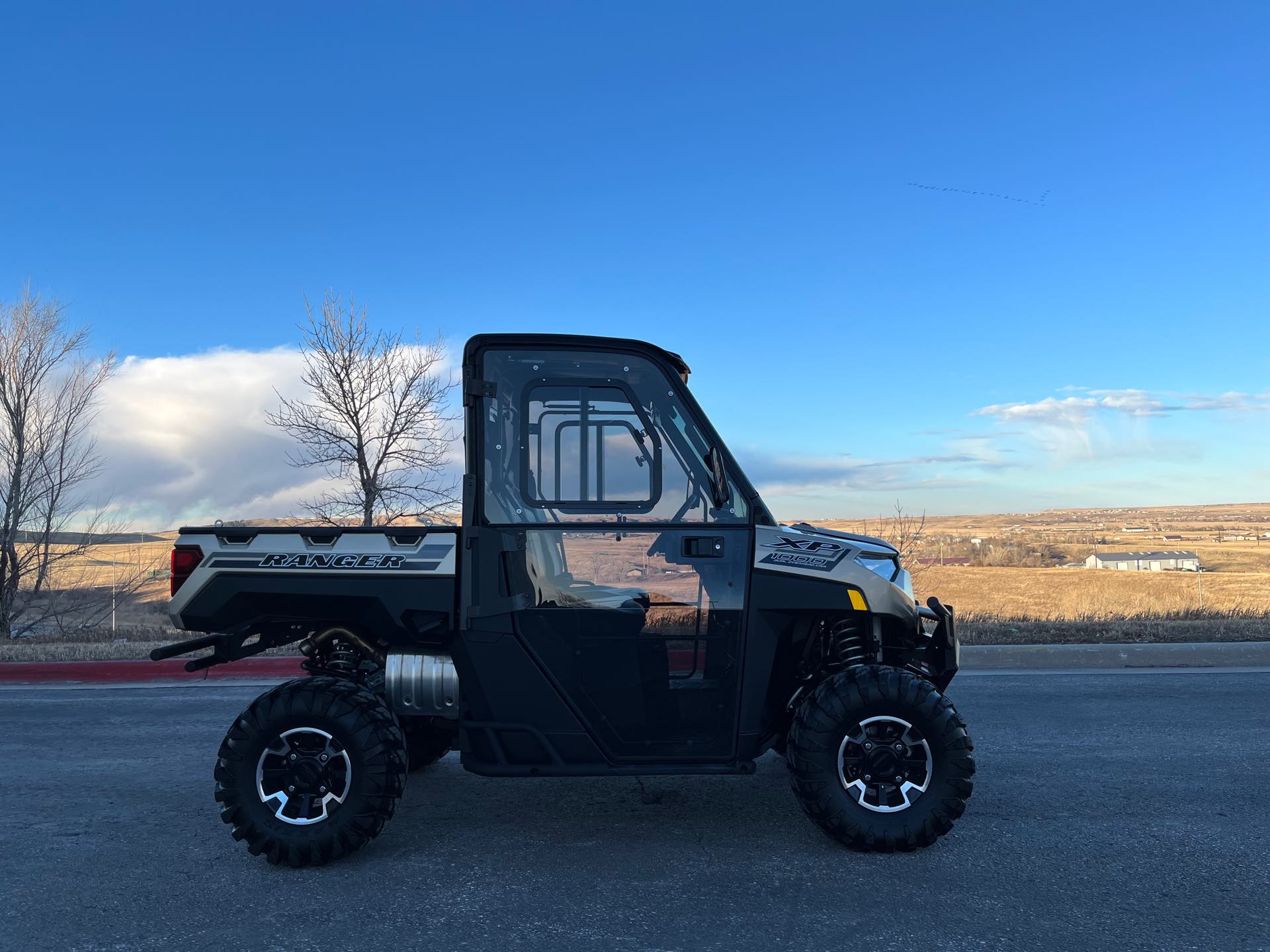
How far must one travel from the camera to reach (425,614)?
14.1 feet

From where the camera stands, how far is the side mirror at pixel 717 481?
4.10 m

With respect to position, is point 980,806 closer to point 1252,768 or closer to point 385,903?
point 1252,768

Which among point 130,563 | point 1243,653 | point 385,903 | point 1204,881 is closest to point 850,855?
point 1204,881

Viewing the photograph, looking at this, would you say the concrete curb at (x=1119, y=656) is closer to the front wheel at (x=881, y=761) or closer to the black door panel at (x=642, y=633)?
the front wheel at (x=881, y=761)

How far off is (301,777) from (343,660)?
2.27 ft

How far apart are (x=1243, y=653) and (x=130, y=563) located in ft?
64.7

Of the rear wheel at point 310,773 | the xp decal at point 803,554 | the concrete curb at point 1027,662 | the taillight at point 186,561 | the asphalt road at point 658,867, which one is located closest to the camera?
the asphalt road at point 658,867

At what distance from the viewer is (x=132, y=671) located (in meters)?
9.54

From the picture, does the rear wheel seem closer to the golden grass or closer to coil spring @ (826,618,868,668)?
coil spring @ (826,618,868,668)

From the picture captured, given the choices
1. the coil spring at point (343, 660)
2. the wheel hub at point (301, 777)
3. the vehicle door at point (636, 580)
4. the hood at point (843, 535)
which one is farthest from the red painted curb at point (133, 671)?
the hood at point (843, 535)

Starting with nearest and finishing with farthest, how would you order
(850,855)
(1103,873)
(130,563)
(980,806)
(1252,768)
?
(1103,873), (850,855), (980,806), (1252,768), (130,563)

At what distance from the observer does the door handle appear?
414 cm

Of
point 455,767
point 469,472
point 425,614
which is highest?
point 469,472

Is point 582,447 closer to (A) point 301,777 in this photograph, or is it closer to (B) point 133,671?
(A) point 301,777
